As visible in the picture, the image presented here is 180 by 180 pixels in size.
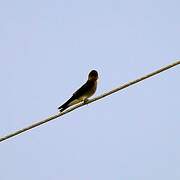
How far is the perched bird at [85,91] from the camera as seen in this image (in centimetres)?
1197

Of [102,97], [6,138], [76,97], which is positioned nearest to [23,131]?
[6,138]

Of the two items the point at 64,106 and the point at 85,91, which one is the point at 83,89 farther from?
the point at 64,106

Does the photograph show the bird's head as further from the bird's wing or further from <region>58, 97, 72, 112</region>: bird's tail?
<region>58, 97, 72, 112</region>: bird's tail

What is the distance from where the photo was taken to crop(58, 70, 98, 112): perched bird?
12.0 m

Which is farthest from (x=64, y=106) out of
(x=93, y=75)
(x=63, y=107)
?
(x=93, y=75)

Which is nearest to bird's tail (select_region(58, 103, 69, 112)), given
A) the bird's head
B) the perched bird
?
the perched bird

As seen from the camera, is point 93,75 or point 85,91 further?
point 93,75

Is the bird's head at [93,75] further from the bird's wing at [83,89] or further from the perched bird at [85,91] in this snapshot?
the bird's wing at [83,89]

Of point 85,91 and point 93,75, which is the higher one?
point 93,75

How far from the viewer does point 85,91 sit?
12344 millimetres

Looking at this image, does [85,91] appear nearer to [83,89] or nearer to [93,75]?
[83,89]

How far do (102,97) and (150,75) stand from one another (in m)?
0.79

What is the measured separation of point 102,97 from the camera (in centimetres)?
840

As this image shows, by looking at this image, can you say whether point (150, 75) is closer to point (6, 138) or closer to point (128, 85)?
point (128, 85)
